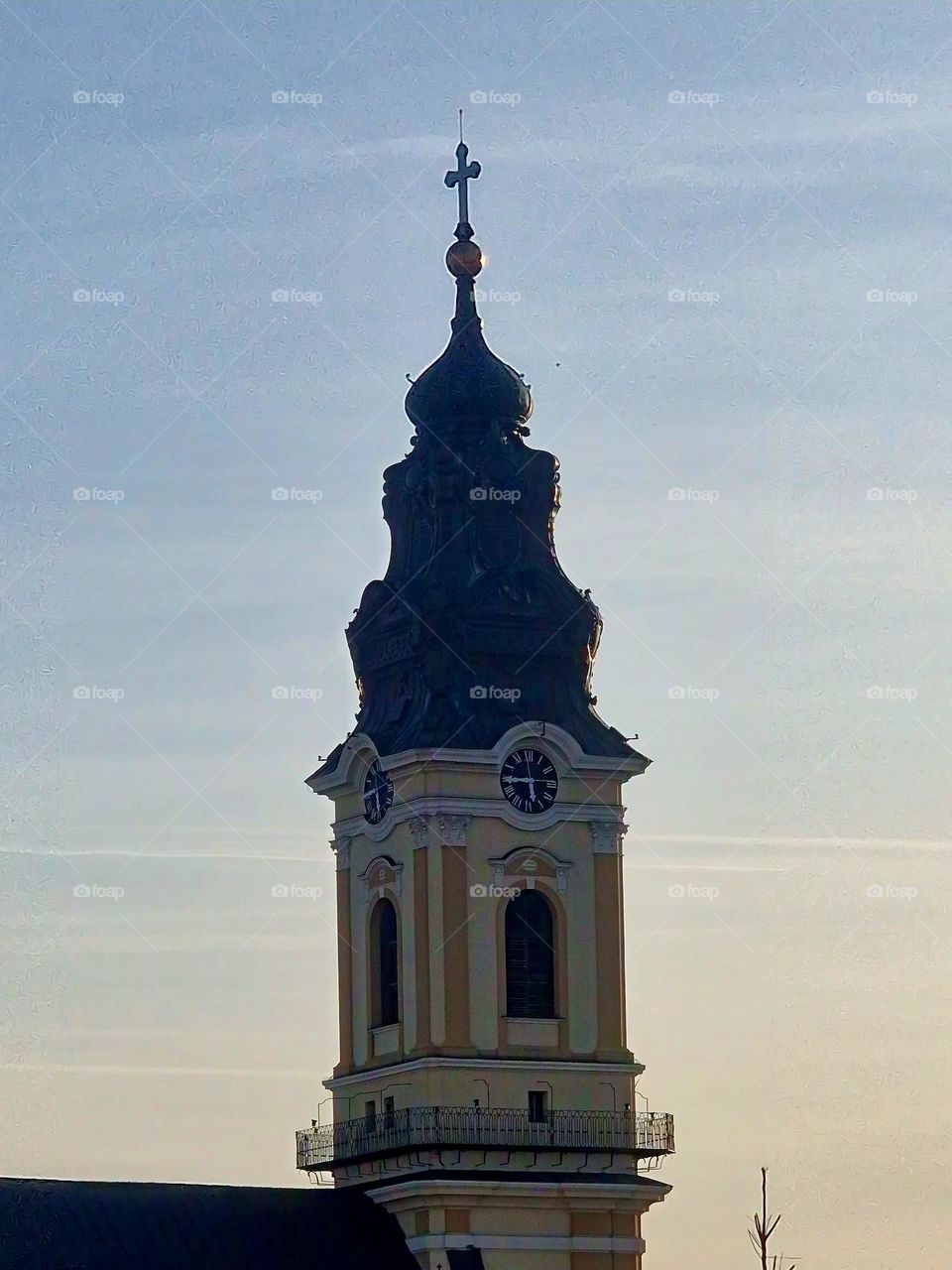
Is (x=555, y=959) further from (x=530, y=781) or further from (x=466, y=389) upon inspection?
(x=466, y=389)

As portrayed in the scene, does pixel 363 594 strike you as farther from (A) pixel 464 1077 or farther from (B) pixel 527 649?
(A) pixel 464 1077

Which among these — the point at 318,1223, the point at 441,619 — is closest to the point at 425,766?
the point at 441,619

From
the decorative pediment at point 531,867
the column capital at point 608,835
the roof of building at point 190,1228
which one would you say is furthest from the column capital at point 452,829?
the roof of building at point 190,1228

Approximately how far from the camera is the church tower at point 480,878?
80625mm

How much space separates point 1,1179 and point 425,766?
467 inches

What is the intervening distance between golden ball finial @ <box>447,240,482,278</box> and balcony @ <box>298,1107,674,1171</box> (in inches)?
710

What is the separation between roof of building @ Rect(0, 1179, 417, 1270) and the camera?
77.4 m

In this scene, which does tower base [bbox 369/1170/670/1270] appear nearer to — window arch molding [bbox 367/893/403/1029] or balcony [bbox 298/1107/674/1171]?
balcony [bbox 298/1107/674/1171]

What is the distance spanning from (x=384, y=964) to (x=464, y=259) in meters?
15.1

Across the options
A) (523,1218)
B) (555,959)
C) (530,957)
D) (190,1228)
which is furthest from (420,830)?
(190,1228)

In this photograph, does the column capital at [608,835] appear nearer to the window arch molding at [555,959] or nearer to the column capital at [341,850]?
the window arch molding at [555,959]

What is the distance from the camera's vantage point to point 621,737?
84.2 meters

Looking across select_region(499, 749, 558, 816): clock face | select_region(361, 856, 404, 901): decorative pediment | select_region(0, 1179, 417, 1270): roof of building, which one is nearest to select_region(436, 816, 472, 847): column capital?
select_region(499, 749, 558, 816): clock face

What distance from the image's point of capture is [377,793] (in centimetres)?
8381
